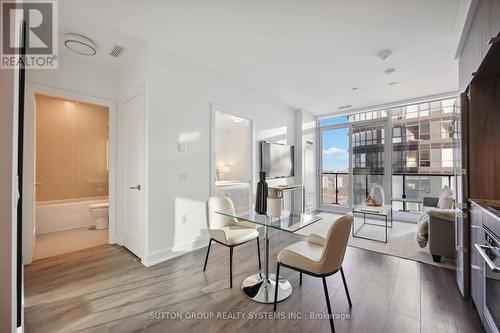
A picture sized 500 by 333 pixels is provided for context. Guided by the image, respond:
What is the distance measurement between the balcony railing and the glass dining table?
395cm

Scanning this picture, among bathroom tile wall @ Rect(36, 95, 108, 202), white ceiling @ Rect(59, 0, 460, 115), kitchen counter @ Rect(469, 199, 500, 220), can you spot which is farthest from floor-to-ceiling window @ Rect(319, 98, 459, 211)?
bathroom tile wall @ Rect(36, 95, 108, 202)

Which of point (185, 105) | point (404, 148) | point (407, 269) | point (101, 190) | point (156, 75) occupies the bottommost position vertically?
point (407, 269)

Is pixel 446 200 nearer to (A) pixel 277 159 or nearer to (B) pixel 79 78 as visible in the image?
(A) pixel 277 159

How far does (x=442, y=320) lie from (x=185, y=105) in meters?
3.45

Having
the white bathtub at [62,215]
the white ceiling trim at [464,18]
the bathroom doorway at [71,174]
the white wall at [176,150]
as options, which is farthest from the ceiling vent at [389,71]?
the white bathtub at [62,215]

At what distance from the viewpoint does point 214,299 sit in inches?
76.2

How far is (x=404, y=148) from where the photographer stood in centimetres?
489

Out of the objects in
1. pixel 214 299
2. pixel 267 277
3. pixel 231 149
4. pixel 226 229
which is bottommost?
pixel 214 299

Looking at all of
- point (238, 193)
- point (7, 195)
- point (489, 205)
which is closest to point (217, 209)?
point (238, 193)

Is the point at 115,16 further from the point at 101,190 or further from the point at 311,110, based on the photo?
the point at 311,110

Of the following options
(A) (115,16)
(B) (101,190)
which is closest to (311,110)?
(A) (115,16)

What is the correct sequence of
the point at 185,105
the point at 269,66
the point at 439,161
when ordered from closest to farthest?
the point at 185,105
the point at 269,66
the point at 439,161

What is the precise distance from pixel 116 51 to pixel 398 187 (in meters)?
6.01

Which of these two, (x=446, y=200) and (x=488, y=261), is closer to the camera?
(x=488, y=261)
